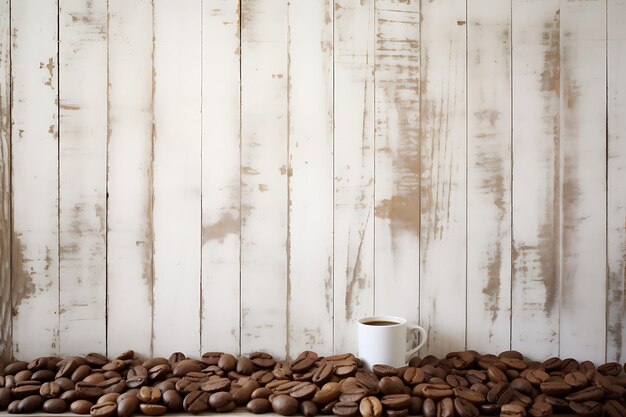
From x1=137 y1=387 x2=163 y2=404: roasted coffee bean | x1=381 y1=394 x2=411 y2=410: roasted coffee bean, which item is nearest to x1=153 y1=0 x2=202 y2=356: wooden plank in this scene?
x1=137 y1=387 x2=163 y2=404: roasted coffee bean

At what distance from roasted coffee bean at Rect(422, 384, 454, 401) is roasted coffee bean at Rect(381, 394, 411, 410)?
0.18ft

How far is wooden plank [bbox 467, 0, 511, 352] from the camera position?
161 centimetres

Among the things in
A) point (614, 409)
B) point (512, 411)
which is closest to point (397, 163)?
point (512, 411)

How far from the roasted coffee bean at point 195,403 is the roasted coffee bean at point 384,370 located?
1.51 ft

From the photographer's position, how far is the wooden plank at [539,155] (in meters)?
1.61

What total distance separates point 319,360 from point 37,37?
1336 millimetres

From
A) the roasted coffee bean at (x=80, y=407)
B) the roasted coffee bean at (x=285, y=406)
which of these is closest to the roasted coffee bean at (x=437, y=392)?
the roasted coffee bean at (x=285, y=406)

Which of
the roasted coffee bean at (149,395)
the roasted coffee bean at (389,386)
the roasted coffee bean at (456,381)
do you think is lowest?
the roasted coffee bean at (149,395)

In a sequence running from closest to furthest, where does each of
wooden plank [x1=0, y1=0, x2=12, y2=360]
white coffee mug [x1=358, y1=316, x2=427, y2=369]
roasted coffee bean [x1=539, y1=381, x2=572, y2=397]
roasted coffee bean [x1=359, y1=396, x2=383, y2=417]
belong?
roasted coffee bean [x1=359, y1=396, x2=383, y2=417], roasted coffee bean [x1=539, y1=381, x2=572, y2=397], white coffee mug [x1=358, y1=316, x2=427, y2=369], wooden plank [x1=0, y1=0, x2=12, y2=360]

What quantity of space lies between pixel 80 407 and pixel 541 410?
116 centimetres

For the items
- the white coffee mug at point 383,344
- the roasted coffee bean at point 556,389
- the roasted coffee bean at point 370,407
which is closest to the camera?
the roasted coffee bean at point 370,407

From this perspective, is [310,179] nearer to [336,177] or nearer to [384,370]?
[336,177]

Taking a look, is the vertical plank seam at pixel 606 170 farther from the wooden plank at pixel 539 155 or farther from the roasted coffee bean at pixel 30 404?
the roasted coffee bean at pixel 30 404

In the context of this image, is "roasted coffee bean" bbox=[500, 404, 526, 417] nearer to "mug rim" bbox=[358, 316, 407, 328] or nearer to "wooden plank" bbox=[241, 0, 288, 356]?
"mug rim" bbox=[358, 316, 407, 328]
